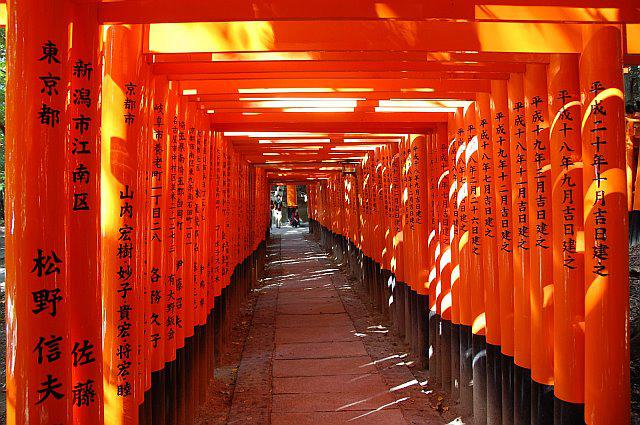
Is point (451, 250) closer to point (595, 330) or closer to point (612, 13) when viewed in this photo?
point (595, 330)

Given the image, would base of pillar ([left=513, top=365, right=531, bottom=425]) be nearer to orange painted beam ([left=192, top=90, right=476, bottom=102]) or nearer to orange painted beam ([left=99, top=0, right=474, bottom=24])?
orange painted beam ([left=192, top=90, right=476, bottom=102])

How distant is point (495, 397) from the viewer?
14.0ft

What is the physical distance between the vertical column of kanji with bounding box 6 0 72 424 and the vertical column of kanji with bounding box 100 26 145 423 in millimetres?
888

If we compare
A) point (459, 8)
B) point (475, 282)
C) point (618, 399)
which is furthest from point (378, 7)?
point (475, 282)

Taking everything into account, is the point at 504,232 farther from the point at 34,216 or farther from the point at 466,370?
the point at 34,216

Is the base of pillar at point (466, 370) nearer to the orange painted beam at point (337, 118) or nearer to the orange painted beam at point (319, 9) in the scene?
the orange painted beam at point (337, 118)

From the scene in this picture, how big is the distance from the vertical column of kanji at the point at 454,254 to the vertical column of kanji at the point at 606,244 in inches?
86.4

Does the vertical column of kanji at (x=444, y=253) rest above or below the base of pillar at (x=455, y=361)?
above

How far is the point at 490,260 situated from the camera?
14.3 ft

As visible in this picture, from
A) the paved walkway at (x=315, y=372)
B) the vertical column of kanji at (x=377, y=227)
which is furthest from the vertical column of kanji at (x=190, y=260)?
the vertical column of kanji at (x=377, y=227)

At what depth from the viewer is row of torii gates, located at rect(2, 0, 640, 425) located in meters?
2.22

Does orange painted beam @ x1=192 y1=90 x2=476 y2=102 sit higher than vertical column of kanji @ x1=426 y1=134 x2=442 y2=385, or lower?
higher

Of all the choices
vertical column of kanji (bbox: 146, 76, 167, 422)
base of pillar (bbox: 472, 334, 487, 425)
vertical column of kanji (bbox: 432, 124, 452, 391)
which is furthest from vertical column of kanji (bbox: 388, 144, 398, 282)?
vertical column of kanji (bbox: 146, 76, 167, 422)

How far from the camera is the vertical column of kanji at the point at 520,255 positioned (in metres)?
3.73
